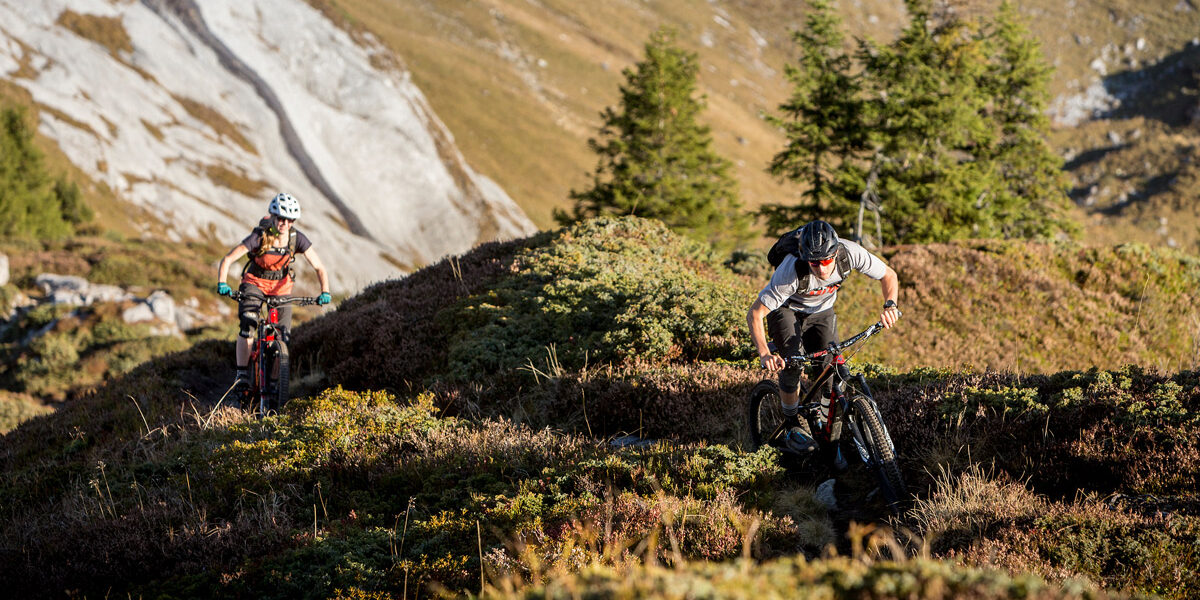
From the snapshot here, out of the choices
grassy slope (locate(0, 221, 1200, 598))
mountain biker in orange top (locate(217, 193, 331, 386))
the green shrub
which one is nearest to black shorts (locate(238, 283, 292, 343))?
mountain biker in orange top (locate(217, 193, 331, 386))

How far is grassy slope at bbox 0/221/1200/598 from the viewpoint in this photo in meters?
4.45

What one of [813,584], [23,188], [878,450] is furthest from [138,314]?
[813,584]

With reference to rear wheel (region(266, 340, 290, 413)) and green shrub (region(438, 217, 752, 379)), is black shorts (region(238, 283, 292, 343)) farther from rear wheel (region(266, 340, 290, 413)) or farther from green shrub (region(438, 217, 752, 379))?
green shrub (region(438, 217, 752, 379))

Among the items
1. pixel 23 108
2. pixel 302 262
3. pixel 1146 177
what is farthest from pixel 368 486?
pixel 1146 177

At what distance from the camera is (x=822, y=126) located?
25062 mm

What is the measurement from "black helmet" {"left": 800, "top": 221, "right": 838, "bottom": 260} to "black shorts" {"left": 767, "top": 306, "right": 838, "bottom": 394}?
0.86 m

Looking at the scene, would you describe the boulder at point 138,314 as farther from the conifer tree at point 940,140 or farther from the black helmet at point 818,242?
the black helmet at point 818,242

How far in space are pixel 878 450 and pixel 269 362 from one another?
7659 millimetres

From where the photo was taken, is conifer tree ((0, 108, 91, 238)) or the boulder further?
conifer tree ((0, 108, 91, 238))

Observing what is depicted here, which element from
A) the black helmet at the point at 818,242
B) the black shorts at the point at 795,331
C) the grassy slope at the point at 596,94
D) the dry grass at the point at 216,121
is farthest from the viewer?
the grassy slope at the point at 596,94

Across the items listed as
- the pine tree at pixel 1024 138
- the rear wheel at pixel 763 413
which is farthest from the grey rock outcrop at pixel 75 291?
the pine tree at pixel 1024 138

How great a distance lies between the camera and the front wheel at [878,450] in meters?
5.73

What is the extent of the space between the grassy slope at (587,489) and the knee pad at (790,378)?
0.78 m

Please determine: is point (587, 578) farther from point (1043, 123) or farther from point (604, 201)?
point (1043, 123)
